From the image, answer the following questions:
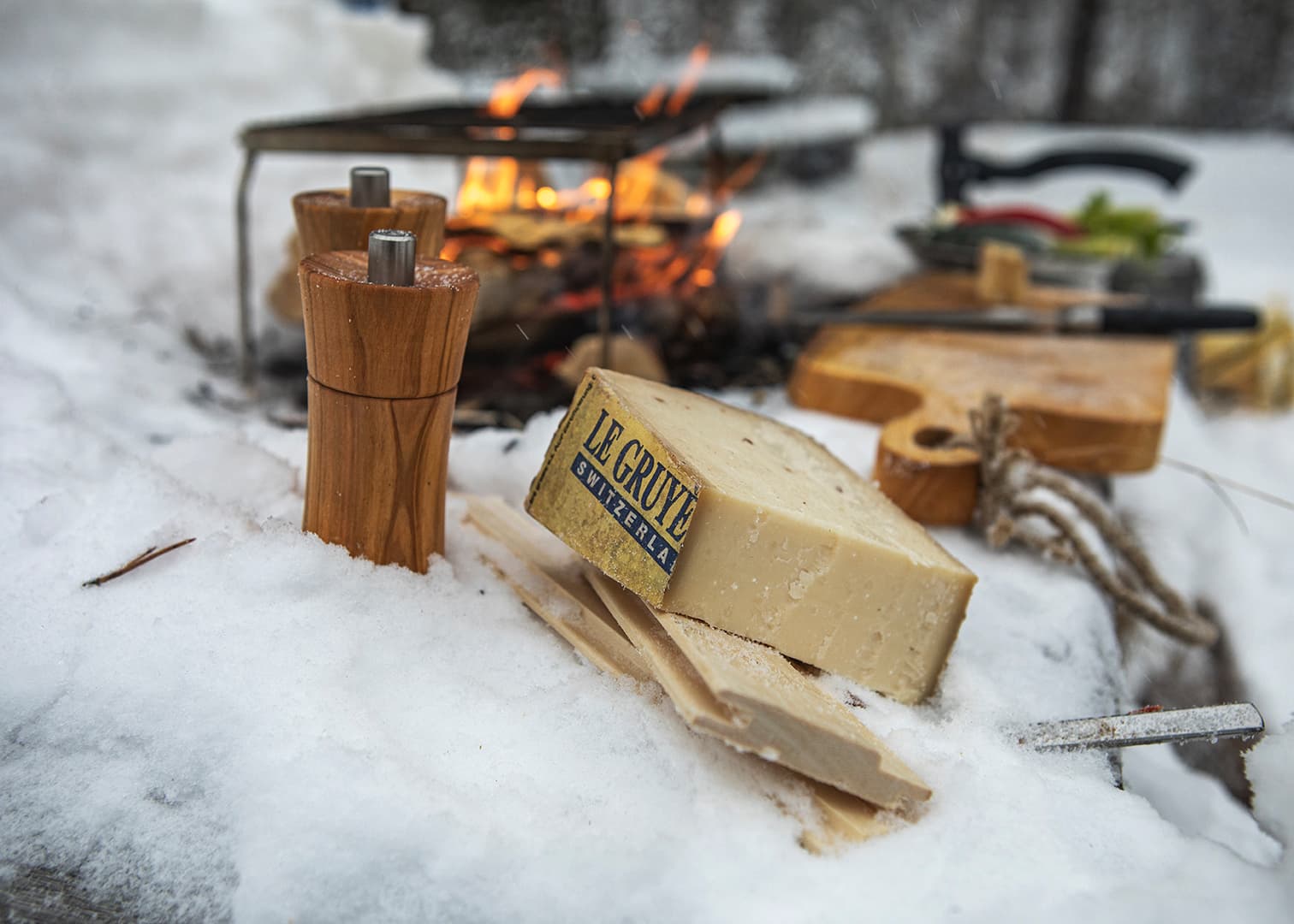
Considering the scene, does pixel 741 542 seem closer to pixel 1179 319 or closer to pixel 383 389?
pixel 383 389

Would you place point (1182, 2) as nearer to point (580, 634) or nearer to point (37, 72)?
point (37, 72)

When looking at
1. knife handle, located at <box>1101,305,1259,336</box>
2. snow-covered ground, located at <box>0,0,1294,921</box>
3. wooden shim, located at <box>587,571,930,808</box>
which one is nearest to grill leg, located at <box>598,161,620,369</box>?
snow-covered ground, located at <box>0,0,1294,921</box>

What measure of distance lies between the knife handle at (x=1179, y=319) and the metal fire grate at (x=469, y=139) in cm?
133

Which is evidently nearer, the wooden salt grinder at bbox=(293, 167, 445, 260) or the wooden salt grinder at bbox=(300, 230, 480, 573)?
the wooden salt grinder at bbox=(300, 230, 480, 573)

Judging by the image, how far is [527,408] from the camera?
252cm

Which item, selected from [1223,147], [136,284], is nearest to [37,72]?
[136,284]

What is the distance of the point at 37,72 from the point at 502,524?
121 inches

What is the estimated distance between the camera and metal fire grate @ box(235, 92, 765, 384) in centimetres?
216

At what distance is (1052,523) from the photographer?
5.90 feet

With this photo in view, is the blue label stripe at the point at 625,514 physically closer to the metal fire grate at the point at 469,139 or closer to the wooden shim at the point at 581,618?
the wooden shim at the point at 581,618

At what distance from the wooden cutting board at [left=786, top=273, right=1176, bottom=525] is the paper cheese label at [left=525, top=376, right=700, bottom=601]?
748 millimetres

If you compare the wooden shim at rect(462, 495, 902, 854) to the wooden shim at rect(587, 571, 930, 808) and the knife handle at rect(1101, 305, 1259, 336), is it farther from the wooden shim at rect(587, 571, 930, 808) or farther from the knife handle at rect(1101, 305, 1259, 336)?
the knife handle at rect(1101, 305, 1259, 336)

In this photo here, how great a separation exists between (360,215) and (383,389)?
0.40m

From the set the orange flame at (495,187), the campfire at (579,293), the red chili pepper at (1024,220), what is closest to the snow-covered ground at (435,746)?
the campfire at (579,293)
